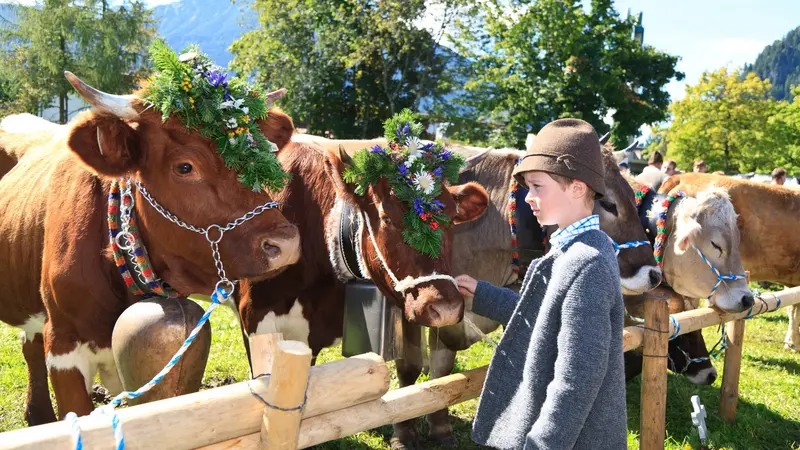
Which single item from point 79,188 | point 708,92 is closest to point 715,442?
point 79,188

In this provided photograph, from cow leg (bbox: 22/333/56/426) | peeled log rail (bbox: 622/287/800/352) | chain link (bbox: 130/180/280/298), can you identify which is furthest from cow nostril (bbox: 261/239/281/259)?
cow leg (bbox: 22/333/56/426)

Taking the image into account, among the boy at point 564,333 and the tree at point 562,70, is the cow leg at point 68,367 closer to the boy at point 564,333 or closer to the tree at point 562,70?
the boy at point 564,333

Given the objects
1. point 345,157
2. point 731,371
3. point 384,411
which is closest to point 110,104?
point 345,157

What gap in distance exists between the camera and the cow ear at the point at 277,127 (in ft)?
10.8

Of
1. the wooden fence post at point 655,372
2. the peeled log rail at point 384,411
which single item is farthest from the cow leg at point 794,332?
the peeled log rail at point 384,411

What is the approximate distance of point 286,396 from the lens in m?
2.02

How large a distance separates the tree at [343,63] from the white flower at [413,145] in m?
24.0

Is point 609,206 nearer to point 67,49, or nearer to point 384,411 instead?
point 384,411

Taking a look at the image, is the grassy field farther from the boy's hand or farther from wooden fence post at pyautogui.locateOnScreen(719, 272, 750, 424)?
the boy's hand

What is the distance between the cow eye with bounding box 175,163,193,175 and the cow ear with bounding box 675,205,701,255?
408 cm

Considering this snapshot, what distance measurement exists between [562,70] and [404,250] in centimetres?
Result: 2480

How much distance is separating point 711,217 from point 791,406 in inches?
86.4

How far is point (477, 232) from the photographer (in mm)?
4672

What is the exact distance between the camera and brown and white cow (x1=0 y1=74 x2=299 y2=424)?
2758mm
